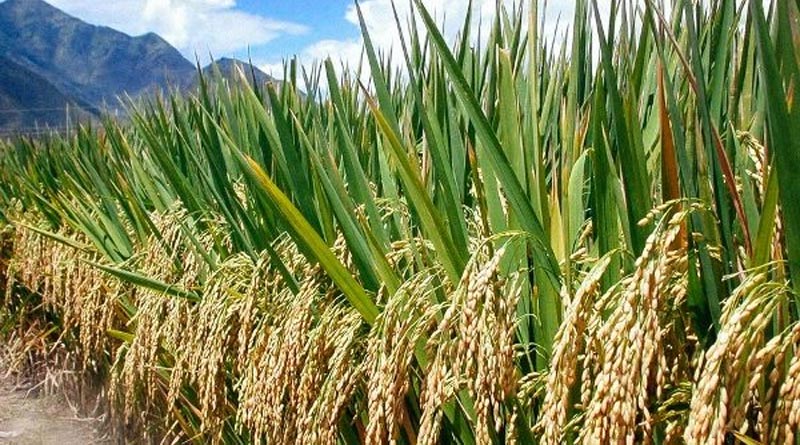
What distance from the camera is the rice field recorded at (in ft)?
3.01

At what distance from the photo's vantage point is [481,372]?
3.58 feet

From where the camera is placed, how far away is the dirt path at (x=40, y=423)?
4215 millimetres

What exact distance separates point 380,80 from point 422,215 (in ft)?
1.16

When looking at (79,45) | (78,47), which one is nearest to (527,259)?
(78,47)

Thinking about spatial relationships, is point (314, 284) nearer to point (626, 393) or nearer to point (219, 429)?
point (219, 429)

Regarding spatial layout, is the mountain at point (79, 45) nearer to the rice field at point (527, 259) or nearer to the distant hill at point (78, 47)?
the distant hill at point (78, 47)

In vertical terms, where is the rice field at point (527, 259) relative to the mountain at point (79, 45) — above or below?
below

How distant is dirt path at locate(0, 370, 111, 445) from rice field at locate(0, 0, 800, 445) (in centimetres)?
188

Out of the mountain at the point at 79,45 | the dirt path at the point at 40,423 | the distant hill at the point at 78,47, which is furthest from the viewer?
the mountain at the point at 79,45

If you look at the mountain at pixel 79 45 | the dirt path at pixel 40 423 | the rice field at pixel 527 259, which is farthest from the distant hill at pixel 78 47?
the rice field at pixel 527 259

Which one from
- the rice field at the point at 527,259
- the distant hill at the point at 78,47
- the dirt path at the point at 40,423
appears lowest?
the dirt path at the point at 40,423

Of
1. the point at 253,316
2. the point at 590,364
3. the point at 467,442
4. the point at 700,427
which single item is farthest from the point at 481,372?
the point at 253,316

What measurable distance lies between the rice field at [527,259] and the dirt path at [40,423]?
1.88 metres

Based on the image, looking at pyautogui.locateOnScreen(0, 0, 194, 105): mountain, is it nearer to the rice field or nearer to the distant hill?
the distant hill
